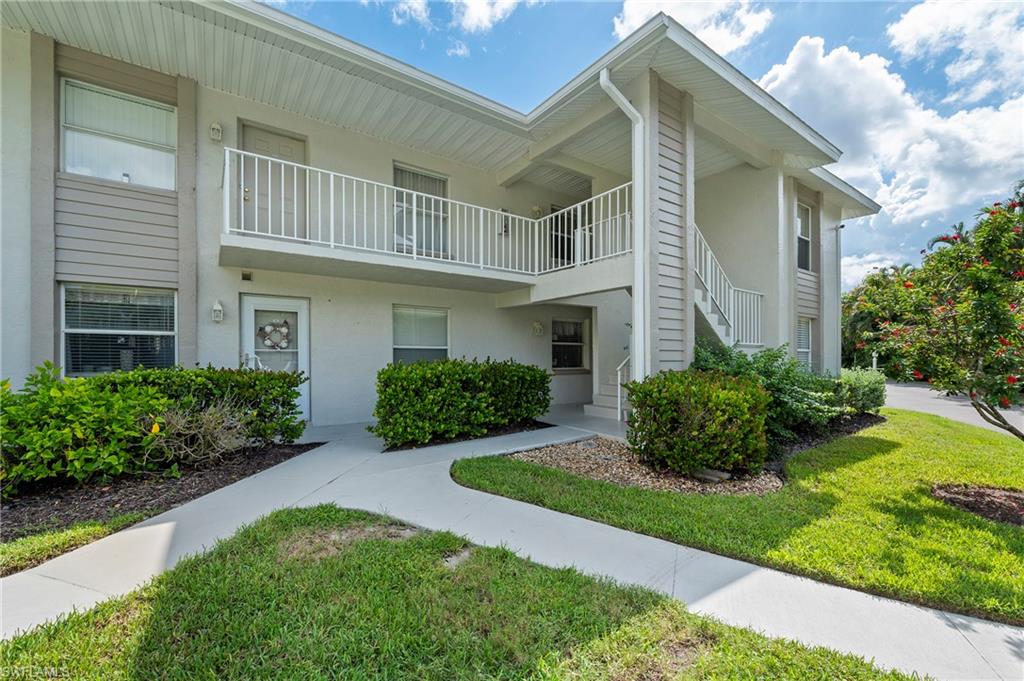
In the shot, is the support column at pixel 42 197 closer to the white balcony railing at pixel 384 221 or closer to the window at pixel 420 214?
the white balcony railing at pixel 384 221

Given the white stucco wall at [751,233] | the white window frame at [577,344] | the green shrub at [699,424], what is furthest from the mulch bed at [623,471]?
the white stucco wall at [751,233]

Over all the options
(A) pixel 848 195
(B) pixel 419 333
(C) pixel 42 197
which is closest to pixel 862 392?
(A) pixel 848 195

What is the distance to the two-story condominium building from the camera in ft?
17.8

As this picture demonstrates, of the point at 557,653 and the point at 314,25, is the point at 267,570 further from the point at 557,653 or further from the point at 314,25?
the point at 314,25

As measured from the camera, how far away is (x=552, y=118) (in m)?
7.16

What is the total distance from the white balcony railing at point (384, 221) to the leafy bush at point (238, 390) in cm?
198

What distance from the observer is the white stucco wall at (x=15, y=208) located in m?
5.23

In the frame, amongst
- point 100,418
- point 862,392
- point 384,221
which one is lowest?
point 862,392

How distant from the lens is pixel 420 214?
8312mm

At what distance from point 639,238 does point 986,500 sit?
4.61 metres

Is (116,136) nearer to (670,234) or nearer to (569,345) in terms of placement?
(670,234)

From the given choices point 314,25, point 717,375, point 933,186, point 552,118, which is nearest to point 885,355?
point 717,375

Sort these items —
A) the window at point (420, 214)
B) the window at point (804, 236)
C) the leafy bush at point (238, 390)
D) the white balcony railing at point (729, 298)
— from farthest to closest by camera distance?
the window at point (804, 236) < the window at point (420, 214) < the white balcony railing at point (729, 298) < the leafy bush at point (238, 390)

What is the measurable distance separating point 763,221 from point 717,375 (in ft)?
16.6
